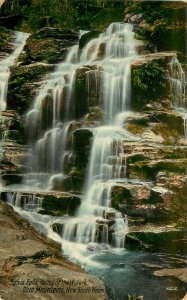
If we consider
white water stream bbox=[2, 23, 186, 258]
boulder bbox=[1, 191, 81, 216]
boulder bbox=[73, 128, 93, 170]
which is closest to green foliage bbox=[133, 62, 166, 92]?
white water stream bbox=[2, 23, 186, 258]

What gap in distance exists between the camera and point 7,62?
15.7 metres

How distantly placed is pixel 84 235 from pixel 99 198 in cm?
114

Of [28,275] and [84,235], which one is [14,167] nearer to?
[84,235]

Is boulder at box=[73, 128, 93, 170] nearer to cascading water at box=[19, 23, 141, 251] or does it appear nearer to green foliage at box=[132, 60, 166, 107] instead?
cascading water at box=[19, 23, 141, 251]

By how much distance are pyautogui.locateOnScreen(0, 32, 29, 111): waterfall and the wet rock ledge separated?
8.18 meters

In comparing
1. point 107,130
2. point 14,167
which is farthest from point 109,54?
point 14,167

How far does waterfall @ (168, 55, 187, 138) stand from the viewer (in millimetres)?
12266

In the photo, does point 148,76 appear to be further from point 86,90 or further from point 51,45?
point 51,45

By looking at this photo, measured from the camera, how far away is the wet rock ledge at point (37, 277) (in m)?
5.57

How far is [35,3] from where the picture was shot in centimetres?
1157

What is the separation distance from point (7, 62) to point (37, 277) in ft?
36.9

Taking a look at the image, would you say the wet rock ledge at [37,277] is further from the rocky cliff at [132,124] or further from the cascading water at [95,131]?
the cascading water at [95,131]

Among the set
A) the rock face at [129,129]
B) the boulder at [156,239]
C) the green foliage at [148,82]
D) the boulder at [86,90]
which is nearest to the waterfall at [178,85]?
the rock face at [129,129]

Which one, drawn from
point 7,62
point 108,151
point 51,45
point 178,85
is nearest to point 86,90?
point 108,151
